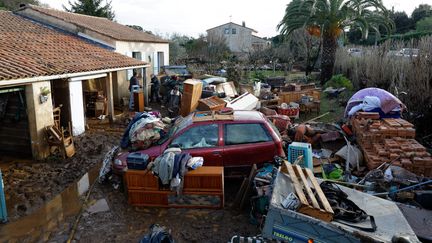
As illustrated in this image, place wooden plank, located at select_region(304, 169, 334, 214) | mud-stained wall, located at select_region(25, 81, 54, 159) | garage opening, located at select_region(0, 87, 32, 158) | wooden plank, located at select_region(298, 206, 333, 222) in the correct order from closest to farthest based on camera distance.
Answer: wooden plank, located at select_region(298, 206, 333, 222), wooden plank, located at select_region(304, 169, 334, 214), mud-stained wall, located at select_region(25, 81, 54, 159), garage opening, located at select_region(0, 87, 32, 158)

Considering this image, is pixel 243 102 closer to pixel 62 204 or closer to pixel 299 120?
pixel 299 120

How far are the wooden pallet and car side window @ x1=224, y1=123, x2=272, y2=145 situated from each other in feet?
4.80

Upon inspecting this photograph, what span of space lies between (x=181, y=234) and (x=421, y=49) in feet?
33.6

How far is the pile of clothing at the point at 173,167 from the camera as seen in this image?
20.0ft

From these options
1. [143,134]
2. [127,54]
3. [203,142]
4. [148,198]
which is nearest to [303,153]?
[203,142]

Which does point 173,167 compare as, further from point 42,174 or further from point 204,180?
point 42,174

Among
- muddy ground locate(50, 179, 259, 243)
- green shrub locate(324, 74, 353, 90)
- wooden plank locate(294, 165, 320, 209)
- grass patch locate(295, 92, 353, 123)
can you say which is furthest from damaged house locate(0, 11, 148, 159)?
green shrub locate(324, 74, 353, 90)

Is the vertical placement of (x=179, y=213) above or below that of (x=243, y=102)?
below

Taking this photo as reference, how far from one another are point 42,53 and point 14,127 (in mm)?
3015

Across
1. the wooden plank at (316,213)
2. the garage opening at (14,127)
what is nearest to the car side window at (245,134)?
the wooden plank at (316,213)

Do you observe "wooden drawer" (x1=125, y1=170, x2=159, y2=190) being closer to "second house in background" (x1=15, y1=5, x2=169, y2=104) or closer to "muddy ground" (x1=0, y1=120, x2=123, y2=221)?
"muddy ground" (x1=0, y1=120, x2=123, y2=221)

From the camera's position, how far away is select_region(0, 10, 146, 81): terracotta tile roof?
932cm

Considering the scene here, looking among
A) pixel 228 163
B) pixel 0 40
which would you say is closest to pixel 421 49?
pixel 228 163

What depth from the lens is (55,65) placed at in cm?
1062
